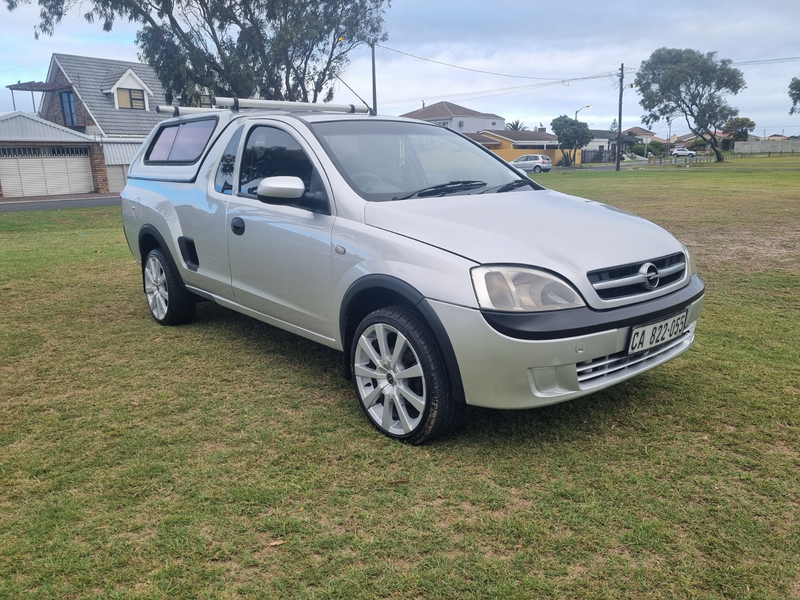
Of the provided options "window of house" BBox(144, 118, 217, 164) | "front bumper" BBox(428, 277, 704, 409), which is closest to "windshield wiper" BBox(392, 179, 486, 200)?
"front bumper" BBox(428, 277, 704, 409)

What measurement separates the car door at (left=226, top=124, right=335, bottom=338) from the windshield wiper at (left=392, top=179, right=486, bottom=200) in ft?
1.76

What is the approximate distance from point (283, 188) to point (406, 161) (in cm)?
96

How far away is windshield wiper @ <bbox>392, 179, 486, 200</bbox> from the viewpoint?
396cm

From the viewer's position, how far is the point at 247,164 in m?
4.66

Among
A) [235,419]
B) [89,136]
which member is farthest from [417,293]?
[89,136]

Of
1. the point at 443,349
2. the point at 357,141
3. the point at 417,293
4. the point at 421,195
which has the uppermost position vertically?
the point at 357,141

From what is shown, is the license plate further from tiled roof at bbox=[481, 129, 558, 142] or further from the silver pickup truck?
tiled roof at bbox=[481, 129, 558, 142]

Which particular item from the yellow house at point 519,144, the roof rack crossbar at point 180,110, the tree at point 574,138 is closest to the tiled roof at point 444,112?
the yellow house at point 519,144

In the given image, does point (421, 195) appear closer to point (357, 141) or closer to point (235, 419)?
point (357, 141)

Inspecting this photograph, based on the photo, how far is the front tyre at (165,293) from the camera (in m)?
5.62

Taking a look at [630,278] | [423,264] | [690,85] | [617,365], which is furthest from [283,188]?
[690,85]

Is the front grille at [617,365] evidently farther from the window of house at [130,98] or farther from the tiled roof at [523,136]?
the tiled roof at [523,136]

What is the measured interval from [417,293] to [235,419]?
1.41 metres

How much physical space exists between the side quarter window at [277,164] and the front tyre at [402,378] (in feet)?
2.77
